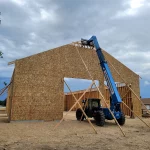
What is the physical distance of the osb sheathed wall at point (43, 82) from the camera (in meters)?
12.0

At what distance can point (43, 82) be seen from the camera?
42.2 feet

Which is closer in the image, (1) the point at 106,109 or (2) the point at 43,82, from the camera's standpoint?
(1) the point at 106,109

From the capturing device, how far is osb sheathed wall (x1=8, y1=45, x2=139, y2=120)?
1202 centimetres

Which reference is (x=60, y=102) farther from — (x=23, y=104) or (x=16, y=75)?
(x=16, y=75)

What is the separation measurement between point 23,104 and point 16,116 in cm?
82

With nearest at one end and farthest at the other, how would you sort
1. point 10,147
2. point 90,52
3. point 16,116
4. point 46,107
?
point 10,147 → point 16,116 → point 46,107 → point 90,52

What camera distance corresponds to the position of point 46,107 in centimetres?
1266

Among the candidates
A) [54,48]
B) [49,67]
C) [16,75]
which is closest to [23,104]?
[16,75]

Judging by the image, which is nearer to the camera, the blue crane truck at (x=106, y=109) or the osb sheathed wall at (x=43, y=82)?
the blue crane truck at (x=106, y=109)

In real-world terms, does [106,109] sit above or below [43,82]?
below

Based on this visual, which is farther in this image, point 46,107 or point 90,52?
point 90,52

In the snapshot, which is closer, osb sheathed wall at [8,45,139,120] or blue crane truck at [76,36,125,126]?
blue crane truck at [76,36,125,126]

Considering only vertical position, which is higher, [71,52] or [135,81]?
[71,52]

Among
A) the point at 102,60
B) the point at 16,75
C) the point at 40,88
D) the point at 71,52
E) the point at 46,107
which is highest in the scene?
the point at 71,52
